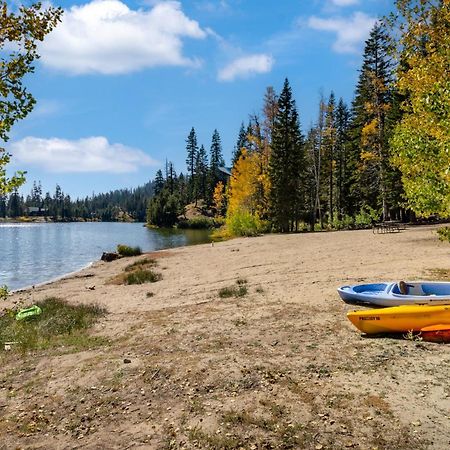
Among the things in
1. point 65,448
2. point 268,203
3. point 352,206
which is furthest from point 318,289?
point 352,206

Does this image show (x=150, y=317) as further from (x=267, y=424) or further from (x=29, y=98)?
(x=29, y=98)

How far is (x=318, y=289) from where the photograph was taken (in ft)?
48.8

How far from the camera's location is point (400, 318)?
939cm

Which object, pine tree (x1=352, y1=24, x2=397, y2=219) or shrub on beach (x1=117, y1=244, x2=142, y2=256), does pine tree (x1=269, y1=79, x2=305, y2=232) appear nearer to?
pine tree (x1=352, y1=24, x2=397, y2=219)

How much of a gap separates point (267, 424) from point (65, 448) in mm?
3109

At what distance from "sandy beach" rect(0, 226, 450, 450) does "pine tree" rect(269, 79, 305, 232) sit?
32168 mm

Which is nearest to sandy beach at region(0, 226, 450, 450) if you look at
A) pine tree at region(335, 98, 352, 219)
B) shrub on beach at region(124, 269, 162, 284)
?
shrub on beach at region(124, 269, 162, 284)

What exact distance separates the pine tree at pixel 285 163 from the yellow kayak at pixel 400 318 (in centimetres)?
3660

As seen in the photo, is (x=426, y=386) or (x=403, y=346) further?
(x=403, y=346)

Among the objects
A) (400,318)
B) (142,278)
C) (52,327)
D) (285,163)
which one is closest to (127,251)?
(142,278)

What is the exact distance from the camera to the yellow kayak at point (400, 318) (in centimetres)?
912

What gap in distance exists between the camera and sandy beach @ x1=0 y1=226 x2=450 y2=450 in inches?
239

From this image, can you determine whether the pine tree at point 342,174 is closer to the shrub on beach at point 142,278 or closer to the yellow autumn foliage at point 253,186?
the yellow autumn foliage at point 253,186

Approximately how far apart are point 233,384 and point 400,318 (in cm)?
434
